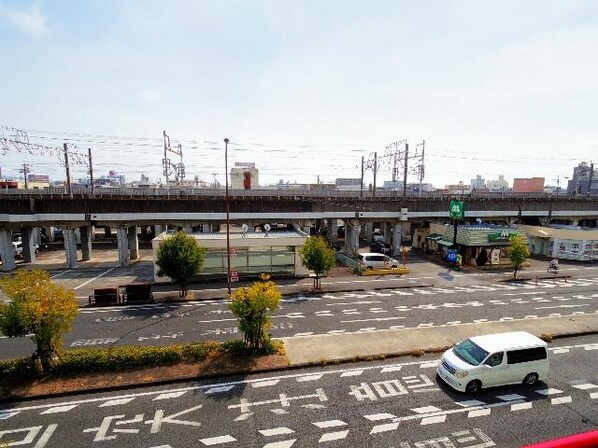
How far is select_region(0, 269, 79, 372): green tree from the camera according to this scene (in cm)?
1346

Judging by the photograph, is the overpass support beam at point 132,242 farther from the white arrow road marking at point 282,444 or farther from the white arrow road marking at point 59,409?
the white arrow road marking at point 282,444

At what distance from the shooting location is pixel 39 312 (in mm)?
13352

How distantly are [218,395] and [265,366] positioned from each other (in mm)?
2523

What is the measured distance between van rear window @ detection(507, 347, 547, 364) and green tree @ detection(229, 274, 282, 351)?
9.57 metres

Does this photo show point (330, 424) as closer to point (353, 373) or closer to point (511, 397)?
point (353, 373)

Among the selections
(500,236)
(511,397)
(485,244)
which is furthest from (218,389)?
(500,236)

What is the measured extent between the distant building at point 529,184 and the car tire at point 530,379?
125 meters

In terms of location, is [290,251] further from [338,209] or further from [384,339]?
[384,339]

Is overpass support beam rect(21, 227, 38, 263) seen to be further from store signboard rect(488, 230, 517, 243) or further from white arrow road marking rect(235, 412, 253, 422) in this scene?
store signboard rect(488, 230, 517, 243)

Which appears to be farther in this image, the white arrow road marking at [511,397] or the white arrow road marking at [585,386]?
the white arrow road marking at [585,386]

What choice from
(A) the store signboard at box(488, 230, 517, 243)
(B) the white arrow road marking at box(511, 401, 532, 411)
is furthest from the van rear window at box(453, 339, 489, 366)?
(A) the store signboard at box(488, 230, 517, 243)

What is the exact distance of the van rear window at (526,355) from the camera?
13.4 meters

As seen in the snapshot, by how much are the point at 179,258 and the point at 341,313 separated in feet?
37.8

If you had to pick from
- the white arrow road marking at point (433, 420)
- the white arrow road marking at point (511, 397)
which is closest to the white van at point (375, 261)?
the white arrow road marking at point (511, 397)
